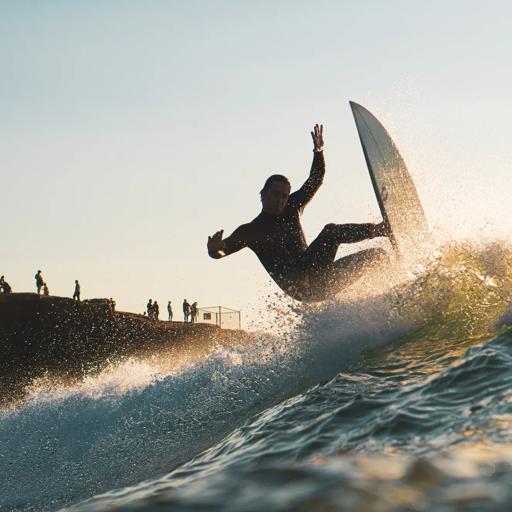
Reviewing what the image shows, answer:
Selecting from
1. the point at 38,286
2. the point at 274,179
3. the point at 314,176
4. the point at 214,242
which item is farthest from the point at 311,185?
the point at 38,286

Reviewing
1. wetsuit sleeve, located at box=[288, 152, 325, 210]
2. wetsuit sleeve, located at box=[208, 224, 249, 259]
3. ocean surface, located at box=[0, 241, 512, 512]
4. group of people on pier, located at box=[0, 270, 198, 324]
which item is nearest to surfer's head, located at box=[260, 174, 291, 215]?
wetsuit sleeve, located at box=[288, 152, 325, 210]

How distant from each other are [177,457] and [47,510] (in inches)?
40.3

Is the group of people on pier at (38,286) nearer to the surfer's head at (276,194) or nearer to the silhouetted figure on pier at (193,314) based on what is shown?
the silhouetted figure on pier at (193,314)

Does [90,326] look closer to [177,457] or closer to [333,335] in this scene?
[333,335]

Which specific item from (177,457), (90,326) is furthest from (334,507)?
Result: (90,326)

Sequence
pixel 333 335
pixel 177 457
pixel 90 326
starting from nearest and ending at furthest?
pixel 177 457 < pixel 333 335 < pixel 90 326

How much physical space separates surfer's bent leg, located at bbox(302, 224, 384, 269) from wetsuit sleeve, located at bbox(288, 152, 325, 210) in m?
0.56

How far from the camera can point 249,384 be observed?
276 inches

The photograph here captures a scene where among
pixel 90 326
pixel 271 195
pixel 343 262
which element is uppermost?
pixel 271 195

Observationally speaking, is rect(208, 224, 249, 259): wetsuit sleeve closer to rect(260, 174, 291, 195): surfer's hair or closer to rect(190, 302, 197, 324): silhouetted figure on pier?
rect(260, 174, 291, 195): surfer's hair

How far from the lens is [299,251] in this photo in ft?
26.0

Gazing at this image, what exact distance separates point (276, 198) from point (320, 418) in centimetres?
428

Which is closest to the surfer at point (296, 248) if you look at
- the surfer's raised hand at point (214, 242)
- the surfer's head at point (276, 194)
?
the surfer's head at point (276, 194)

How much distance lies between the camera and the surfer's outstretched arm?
27.2 ft
